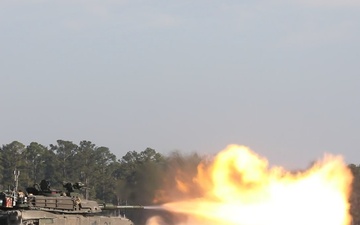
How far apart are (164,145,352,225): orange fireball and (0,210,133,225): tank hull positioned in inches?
415

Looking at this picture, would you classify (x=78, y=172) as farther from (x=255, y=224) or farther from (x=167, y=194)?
(x=255, y=224)

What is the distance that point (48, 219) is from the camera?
43.3m

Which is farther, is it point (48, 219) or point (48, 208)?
point (48, 208)

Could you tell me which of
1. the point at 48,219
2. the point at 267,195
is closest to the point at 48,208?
the point at 48,219

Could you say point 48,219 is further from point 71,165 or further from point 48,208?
point 71,165

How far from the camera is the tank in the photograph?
42.2m

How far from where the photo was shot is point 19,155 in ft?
481

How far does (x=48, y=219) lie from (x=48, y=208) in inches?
36.6

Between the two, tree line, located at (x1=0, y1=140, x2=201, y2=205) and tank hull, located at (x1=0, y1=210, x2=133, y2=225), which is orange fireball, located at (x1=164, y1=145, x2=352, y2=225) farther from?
tree line, located at (x1=0, y1=140, x2=201, y2=205)

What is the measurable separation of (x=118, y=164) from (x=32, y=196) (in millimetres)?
112408

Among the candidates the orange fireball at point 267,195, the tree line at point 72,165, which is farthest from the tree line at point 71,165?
the orange fireball at point 267,195

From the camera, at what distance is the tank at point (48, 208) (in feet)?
139

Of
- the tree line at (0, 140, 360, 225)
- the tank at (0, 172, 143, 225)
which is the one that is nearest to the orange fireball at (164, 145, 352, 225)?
the tank at (0, 172, 143, 225)

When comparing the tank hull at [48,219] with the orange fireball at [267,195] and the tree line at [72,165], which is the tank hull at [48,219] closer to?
the orange fireball at [267,195]
